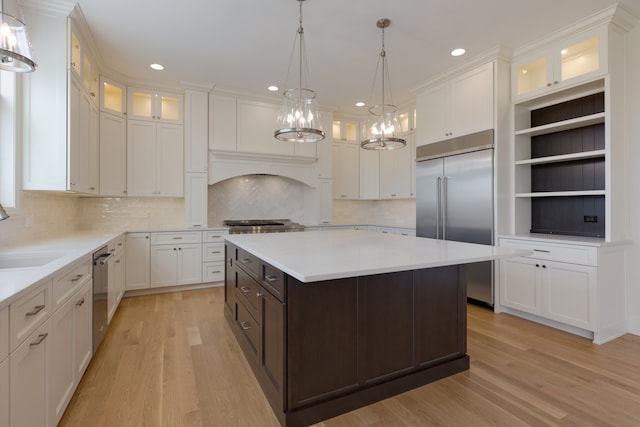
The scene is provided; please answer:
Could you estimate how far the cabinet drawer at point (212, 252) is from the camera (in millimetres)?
4477

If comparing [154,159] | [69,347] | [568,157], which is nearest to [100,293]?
[69,347]

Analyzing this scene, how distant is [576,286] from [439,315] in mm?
1677

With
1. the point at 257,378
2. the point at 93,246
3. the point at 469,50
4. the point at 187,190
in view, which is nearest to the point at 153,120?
the point at 187,190

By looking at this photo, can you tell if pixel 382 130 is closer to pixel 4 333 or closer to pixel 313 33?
pixel 313 33

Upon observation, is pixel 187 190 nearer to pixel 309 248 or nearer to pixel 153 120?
pixel 153 120

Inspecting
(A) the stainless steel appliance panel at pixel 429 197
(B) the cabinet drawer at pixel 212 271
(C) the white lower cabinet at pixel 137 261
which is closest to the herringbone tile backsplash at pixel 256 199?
(B) the cabinet drawer at pixel 212 271

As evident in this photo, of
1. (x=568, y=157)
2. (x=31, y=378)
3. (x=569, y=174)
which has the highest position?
(x=568, y=157)

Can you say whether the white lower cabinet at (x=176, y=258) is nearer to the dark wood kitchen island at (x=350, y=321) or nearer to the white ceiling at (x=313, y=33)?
the white ceiling at (x=313, y=33)

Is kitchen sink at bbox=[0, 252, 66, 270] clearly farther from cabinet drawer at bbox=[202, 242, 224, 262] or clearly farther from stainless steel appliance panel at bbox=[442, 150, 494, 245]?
stainless steel appliance panel at bbox=[442, 150, 494, 245]

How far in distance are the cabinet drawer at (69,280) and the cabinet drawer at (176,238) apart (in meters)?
1.94

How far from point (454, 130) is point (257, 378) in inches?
139

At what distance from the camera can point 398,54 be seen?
11.7 ft

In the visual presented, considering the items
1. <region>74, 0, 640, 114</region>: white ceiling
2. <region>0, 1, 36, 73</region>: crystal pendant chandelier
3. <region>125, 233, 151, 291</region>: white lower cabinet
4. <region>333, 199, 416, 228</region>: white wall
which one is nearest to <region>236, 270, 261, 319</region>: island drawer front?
<region>0, 1, 36, 73</region>: crystal pendant chandelier

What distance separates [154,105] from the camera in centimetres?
444
